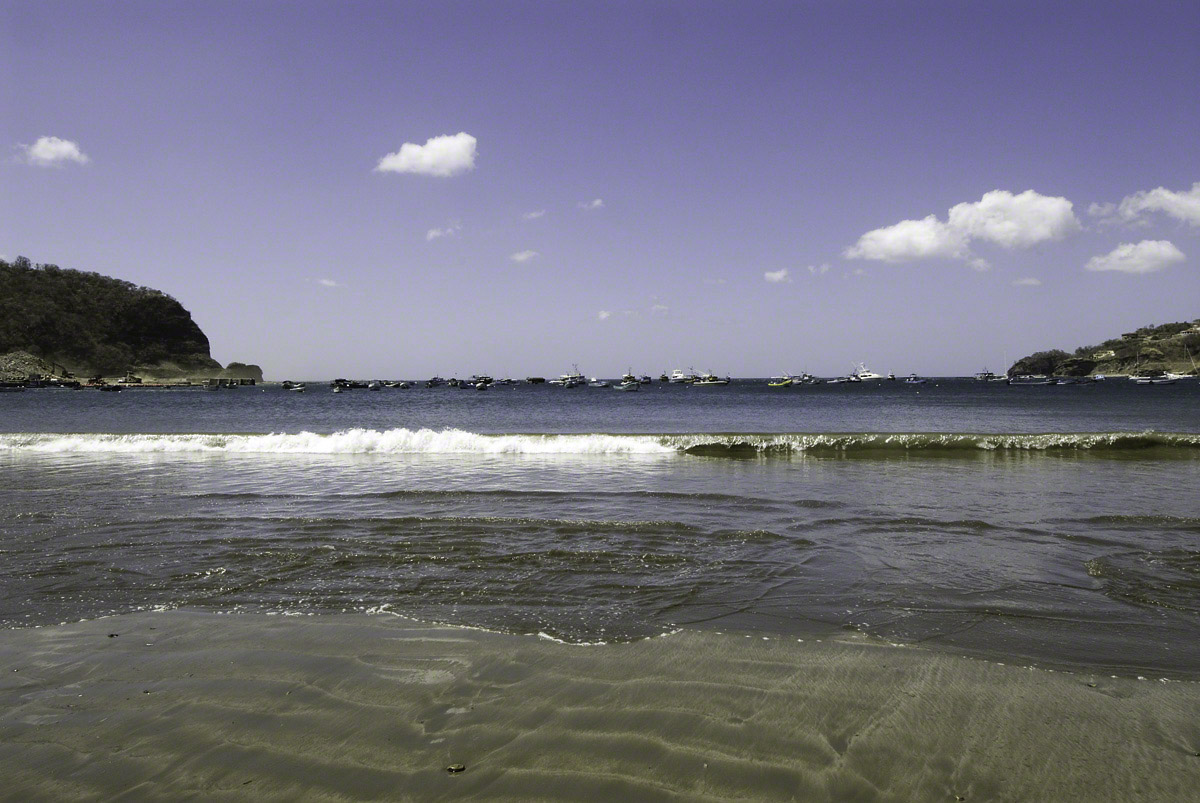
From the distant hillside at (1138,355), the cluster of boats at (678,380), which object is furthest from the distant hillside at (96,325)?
the distant hillside at (1138,355)

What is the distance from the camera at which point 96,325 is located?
5679 inches

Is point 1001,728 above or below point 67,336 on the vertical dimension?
below

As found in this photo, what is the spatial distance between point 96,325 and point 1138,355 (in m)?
244

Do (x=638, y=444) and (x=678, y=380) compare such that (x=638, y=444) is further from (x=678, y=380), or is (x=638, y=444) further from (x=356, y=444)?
(x=678, y=380)

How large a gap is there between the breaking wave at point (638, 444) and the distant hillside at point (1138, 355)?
159 meters

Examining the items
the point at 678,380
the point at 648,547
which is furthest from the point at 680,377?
the point at 648,547

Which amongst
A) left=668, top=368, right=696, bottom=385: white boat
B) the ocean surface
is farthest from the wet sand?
left=668, top=368, right=696, bottom=385: white boat

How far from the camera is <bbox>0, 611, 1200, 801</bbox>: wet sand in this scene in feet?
11.4

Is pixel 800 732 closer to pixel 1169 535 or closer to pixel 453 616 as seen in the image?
pixel 453 616

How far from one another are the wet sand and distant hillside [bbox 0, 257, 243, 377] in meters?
166

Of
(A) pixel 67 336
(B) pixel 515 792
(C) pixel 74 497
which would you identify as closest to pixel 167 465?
(C) pixel 74 497

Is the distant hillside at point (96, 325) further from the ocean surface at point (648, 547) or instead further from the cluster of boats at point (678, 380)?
the ocean surface at point (648, 547)

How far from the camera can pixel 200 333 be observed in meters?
165

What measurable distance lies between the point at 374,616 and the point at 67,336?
6736 inches
